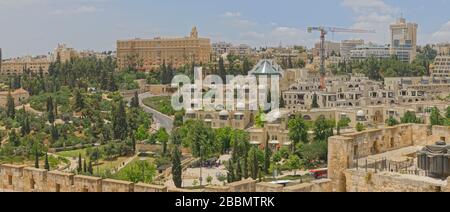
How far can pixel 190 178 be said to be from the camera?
26922 mm

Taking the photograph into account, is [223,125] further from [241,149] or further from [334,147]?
[334,147]

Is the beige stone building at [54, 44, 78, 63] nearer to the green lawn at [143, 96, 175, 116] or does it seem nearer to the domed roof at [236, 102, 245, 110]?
the green lawn at [143, 96, 175, 116]

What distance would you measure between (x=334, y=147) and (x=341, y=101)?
38669 mm

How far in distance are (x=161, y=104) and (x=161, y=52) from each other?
2812 cm

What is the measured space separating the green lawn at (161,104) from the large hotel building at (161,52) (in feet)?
72.6

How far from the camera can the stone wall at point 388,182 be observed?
5.17 metres

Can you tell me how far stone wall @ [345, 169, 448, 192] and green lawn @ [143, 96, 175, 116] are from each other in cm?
3909

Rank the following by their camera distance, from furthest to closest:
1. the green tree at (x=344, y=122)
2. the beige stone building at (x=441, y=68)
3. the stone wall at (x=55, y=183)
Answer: the beige stone building at (x=441, y=68)
the green tree at (x=344, y=122)
the stone wall at (x=55, y=183)

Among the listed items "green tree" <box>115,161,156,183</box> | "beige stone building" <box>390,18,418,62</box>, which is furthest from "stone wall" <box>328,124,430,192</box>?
"beige stone building" <box>390,18,418,62</box>

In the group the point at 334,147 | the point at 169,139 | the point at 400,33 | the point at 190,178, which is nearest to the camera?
the point at 334,147

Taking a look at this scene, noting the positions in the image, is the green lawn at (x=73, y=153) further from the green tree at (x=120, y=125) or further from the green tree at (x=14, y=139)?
the green tree at (x=120, y=125)

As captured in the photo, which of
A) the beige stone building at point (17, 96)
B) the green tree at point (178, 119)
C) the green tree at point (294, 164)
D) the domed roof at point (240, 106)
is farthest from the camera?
the beige stone building at point (17, 96)

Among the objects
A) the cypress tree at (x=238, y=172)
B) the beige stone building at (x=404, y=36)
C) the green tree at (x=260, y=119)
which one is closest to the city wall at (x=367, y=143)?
the cypress tree at (x=238, y=172)

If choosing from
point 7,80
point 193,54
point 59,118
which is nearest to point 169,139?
point 59,118
